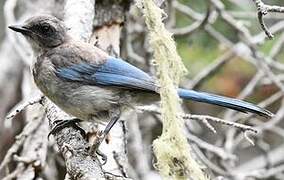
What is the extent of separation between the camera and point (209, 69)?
18.6 feet

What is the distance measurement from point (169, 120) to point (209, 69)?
9.54 ft

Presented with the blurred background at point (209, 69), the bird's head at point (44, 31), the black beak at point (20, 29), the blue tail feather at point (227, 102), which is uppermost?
the blurred background at point (209, 69)

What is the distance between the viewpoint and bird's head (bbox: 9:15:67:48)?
4.43 meters

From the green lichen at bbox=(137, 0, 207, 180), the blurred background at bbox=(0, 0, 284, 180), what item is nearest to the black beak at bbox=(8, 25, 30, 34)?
the blurred background at bbox=(0, 0, 284, 180)

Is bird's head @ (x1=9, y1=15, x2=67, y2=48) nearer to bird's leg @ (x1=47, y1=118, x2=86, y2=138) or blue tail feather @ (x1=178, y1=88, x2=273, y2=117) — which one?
bird's leg @ (x1=47, y1=118, x2=86, y2=138)

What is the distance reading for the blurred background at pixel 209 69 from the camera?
5305 mm

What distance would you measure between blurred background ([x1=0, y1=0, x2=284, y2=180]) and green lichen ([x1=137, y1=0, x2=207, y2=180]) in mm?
2114

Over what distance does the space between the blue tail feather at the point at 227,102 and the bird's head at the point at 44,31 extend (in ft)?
2.94

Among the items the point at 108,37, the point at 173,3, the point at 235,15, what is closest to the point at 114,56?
the point at 108,37

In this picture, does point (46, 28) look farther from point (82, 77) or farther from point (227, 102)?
point (227, 102)

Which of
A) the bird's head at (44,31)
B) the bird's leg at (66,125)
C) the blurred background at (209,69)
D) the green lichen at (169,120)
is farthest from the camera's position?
the blurred background at (209,69)

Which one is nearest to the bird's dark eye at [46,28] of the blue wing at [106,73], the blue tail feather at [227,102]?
the blue wing at [106,73]

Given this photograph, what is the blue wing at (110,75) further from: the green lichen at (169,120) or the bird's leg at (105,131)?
Answer: the green lichen at (169,120)

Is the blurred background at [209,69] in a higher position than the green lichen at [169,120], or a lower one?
higher
